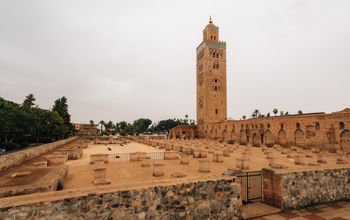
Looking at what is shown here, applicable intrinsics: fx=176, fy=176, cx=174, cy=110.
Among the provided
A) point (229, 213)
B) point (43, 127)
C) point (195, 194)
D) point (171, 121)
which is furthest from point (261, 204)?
point (171, 121)

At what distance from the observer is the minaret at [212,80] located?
172ft

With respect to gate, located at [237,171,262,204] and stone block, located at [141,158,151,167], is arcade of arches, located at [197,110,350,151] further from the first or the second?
stone block, located at [141,158,151,167]

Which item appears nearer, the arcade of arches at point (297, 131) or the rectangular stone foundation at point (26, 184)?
the rectangular stone foundation at point (26, 184)

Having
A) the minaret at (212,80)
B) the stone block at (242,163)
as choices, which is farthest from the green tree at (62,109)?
the stone block at (242,163)

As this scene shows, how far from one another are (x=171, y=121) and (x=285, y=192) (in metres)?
90.3

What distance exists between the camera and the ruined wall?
19.6 metres

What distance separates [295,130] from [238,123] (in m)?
12.6

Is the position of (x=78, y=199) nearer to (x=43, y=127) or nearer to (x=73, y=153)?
(x=73, y=153)

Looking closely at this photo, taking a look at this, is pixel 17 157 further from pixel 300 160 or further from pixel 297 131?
pixel 297 131

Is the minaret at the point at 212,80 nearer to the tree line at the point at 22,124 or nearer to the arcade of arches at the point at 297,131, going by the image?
the arcade of arches at the point at 297,131

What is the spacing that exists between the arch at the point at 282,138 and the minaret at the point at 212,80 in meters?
25.2

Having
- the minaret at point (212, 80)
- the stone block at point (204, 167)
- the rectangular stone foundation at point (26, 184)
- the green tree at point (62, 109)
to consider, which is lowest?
the stone block at point (204, 167)

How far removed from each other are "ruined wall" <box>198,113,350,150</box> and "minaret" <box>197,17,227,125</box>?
1383cm

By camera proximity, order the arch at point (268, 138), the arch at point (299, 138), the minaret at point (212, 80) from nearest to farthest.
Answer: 1. the arch at point (299, 138)
2. the arch at point (268, 138)
3. the minaret at point (212, 80)
